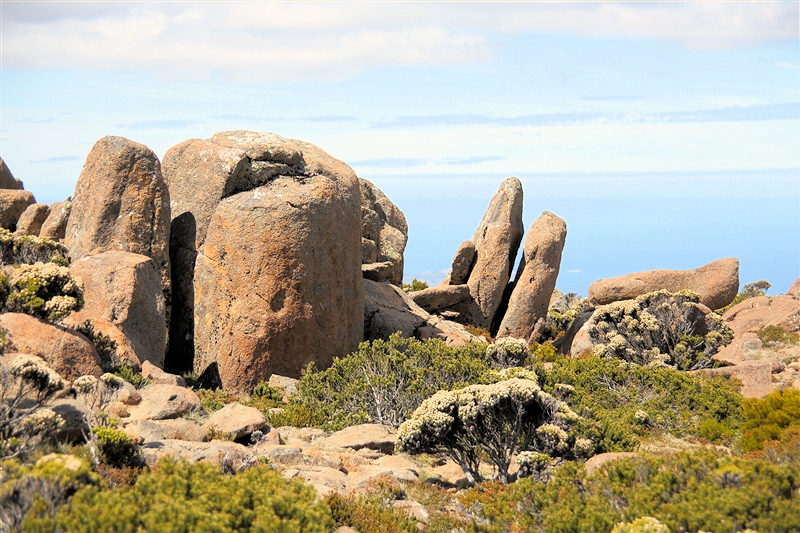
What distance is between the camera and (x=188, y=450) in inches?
445

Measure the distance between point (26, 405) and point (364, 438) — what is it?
6117mm

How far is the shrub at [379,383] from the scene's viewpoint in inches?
677

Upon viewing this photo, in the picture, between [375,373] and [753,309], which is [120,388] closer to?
[375,373]

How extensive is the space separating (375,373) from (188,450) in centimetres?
741

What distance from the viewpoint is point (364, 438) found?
14547 mm

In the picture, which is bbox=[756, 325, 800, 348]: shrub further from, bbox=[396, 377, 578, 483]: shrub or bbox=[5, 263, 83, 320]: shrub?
bbox=[5, 263, 83, 320]: shrub

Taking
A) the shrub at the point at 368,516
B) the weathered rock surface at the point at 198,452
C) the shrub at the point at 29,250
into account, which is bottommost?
the shrub at the point at 368,516

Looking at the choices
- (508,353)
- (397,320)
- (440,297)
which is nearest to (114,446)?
(508,353)

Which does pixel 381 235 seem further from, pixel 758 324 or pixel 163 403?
pixel 163 403

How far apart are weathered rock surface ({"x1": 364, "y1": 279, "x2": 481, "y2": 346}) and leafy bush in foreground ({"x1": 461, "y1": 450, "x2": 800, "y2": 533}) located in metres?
14.4

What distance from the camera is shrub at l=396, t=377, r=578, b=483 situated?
12477 millimetres

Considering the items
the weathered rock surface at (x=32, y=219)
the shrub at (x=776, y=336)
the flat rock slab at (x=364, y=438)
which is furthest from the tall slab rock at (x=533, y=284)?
the weathered rock surface at (x=32, y=219)

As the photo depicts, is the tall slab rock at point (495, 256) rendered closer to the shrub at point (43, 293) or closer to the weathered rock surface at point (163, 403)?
the weathered rock surface at point (163, 403)

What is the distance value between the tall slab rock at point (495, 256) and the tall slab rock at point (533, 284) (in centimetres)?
82
